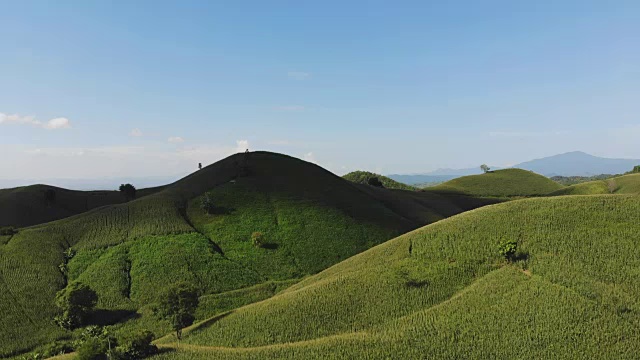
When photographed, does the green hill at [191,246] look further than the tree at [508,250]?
Yes

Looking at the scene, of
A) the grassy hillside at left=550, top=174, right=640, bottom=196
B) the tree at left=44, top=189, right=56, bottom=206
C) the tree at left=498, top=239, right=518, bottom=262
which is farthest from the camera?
the grassy hillside at left=550, top=174, right=640, bottom=196


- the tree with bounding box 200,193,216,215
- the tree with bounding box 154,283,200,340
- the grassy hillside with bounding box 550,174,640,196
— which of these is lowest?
the tree with bounding box 154,283,200,340

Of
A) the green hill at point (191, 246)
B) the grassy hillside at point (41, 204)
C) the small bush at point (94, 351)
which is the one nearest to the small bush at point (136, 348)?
the small bush at point (94, 351)

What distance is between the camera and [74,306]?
179ft

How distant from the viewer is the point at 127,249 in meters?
75.4

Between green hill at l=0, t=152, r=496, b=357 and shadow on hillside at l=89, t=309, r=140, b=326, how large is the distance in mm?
163

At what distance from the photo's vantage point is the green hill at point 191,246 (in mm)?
58969

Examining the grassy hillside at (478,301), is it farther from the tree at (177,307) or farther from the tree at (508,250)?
the tree at (177,307)

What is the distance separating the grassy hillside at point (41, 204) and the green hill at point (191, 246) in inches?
1257

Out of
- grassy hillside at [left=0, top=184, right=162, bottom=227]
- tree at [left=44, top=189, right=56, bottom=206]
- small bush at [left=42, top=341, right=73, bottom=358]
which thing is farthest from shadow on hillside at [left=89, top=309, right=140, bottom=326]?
tree at [left=44, top=189, right=56, bottom=206]

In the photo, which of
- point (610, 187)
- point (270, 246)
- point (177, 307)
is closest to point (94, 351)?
point (177, 307)

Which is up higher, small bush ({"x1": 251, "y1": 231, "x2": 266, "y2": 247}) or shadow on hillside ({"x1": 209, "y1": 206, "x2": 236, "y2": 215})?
shadow on hillside ({"x1": 209, "y1": 206, "x2": 236, "y2": 215})

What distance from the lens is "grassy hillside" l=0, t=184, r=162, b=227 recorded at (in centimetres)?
Answer: 10762

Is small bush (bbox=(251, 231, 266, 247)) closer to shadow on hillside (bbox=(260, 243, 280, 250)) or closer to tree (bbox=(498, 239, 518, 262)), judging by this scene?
shadow on hillside (bbox=(260, 243, 280, 250))
